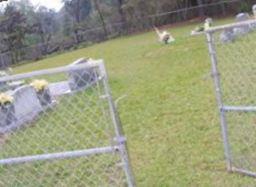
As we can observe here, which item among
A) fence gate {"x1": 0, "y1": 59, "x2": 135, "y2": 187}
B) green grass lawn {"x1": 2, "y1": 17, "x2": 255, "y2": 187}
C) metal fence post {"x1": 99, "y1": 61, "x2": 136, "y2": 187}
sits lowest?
green grass lawn {"x1": 2, "y1": 17, "x2": 255, "y2": 187}

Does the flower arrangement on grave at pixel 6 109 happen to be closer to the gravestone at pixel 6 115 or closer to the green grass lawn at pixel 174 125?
the gravestone at pixel 6 115

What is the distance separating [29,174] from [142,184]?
139 centimetres

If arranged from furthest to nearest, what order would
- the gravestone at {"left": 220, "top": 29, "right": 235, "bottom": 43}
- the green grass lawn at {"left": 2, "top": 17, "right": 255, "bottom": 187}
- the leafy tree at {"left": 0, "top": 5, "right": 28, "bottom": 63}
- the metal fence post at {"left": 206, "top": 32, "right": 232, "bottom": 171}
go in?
the leafy tree at {"left": 0, "top": 5, "right": 28, "bottom": 63} < the gravestone at {"left": 220, "top": 29, "right": 235, "bottom": 43} < the green grass lawn at {"left": 2, "top": 17, "right": 255, "bottom": 187} < the metal fence post at {"left": 206, "top": 32, "right": 232, "bottom": 171}

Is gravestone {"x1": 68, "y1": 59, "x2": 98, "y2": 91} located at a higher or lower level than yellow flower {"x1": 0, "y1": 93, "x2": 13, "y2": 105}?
higher

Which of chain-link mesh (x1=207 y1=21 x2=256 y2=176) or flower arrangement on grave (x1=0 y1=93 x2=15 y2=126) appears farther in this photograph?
flower arrangement on grave (x1=0 y1=93 x2=15 y2=126)

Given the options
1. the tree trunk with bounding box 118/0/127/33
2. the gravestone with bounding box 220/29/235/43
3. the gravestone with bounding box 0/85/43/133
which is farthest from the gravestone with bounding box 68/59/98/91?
the tree trunk with bounding box 118/0/127/33

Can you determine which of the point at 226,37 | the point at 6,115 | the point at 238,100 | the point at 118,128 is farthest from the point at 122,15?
the point at 118,128

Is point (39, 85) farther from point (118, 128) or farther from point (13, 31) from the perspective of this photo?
point (13, 31)

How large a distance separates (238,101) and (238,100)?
0.06 meters

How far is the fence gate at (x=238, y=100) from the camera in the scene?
3902 millimetres

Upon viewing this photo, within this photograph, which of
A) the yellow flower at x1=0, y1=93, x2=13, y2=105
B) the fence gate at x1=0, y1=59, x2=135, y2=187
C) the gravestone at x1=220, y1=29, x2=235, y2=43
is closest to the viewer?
the fence gate at x1=0, y1=59, x2=135, y2=187

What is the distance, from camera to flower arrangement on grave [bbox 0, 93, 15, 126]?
276 inches

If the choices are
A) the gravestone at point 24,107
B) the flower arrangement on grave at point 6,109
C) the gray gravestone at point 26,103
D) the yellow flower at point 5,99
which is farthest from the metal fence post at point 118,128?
the yellow flower at point 5,99

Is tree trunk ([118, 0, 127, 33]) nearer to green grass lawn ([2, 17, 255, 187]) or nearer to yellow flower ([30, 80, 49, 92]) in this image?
green grass lawn ([2, 17, 255, 187])
